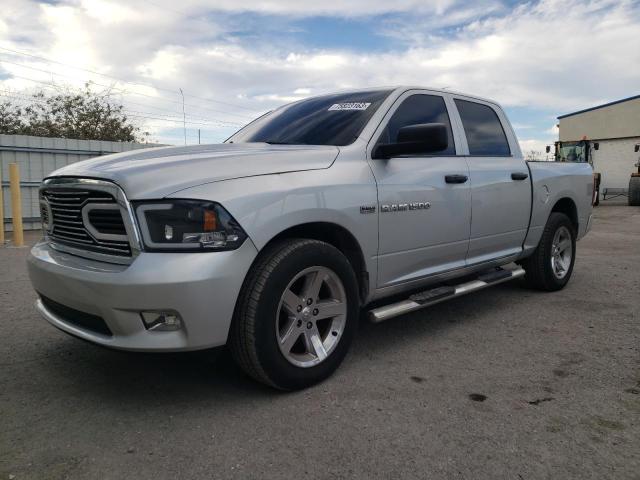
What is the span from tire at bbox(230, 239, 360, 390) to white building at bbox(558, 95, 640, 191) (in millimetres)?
29531

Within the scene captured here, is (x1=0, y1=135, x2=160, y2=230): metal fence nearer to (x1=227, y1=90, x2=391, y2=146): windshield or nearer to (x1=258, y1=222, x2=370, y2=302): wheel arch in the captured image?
(x1=227, y1=90, x2=391, y2=146): windshield

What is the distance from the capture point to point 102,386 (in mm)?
3053

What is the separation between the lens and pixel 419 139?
320 cm

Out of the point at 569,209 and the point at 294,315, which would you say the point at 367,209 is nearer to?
the point at 294,315

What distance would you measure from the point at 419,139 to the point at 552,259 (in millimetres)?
2877

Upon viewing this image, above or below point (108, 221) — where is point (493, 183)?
above

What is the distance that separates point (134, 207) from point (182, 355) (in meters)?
1.41

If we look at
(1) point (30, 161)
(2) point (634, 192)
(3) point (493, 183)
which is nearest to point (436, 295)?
(3) point (493, 183)

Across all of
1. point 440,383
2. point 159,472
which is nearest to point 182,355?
point 159,472

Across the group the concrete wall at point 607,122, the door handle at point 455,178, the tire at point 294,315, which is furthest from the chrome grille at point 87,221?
the concrete wall at point 607,122

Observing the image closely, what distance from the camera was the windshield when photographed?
3537 mm

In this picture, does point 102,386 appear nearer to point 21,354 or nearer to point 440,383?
point 21,354

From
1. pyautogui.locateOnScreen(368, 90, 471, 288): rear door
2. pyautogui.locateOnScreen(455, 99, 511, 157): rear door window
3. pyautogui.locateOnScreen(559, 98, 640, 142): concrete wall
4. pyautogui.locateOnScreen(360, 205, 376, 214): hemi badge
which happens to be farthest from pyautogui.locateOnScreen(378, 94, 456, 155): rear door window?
pyautogui.locateOnScreen(559, 98, 640, 142): concrete wall

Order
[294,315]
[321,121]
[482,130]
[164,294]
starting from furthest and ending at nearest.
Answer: [482,130] < [321,121] < [294,315] < [164,294]
